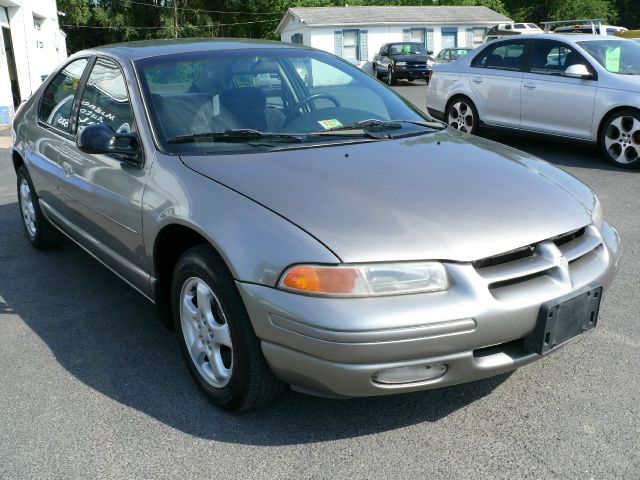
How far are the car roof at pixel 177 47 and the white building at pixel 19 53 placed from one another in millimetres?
11746

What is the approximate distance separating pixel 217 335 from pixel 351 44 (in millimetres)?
37385

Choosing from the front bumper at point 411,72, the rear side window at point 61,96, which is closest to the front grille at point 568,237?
the rear side window at point 61,96

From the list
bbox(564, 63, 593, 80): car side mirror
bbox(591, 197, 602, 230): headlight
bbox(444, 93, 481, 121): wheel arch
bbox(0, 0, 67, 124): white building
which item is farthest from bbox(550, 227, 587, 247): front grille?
bbox(0, 0, 67, 124): white building

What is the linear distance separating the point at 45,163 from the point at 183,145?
70.7 inches

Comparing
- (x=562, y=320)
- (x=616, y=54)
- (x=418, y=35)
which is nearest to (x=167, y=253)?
(x=562, y=320)

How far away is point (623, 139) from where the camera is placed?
7543 mm

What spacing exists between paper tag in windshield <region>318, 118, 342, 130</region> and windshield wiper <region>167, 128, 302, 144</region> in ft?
0.72

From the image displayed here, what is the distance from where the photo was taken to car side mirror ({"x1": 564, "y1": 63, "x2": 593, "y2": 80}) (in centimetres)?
768

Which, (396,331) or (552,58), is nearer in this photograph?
(396,331)

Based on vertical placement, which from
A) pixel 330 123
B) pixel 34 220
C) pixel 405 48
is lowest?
pixel 34 220

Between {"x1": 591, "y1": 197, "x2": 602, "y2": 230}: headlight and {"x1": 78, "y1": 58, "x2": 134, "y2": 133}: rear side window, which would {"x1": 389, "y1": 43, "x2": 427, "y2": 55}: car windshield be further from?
{"x1": 591, "y1": 197, "x2": 602, "y2": 230}: headlight

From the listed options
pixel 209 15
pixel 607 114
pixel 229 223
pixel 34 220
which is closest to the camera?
pixel 229 223

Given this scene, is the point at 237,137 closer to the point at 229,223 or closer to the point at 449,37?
the point at 229,223

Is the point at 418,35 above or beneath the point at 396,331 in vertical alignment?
above
